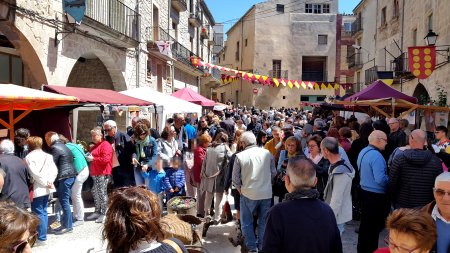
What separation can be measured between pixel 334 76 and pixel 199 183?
3255 cm

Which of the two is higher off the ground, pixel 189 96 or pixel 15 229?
pixel 189 96

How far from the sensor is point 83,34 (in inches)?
418

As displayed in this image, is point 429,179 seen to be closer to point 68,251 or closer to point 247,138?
point 247,138

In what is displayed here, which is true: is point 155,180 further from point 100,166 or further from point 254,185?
point 254,185

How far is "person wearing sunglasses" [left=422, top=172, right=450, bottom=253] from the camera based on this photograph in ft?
8.31

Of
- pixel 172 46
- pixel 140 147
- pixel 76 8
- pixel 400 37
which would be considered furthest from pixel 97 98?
pixel 400 37

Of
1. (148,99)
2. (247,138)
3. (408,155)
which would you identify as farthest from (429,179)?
(148,99)

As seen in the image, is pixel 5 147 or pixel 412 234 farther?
pixel 5 147

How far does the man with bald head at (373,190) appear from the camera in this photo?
14.1ft

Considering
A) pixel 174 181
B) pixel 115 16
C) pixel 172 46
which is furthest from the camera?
pixel 172 46

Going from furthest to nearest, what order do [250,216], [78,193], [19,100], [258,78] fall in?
[258,78]
[78,193]
[19,100]
[250,216]

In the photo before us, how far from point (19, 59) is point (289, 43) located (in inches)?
1167

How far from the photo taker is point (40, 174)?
511cm

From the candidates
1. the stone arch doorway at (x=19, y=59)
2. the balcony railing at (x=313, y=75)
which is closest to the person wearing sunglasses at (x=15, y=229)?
the stone arch doorway at (x=19, y=59)
